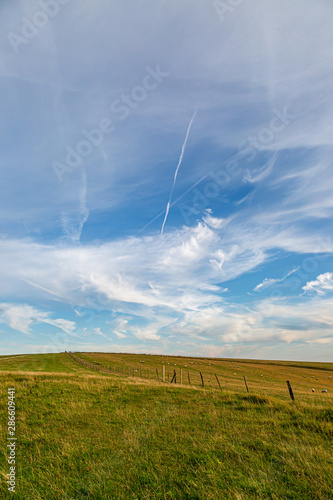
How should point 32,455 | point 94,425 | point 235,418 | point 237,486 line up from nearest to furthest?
point 237,486
point 32,455
point 94,425
point 235,418

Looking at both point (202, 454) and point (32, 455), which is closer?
point (202, 454)

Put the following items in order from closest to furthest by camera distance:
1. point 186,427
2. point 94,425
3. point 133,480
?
1. point 133,480
2. point 186,427
3. point 94,425

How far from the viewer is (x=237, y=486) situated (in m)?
5.25

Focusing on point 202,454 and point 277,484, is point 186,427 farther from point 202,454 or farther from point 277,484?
point 277,484

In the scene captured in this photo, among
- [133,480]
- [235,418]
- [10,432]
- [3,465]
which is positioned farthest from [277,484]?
[10,432]

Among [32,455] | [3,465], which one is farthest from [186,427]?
[3,465]

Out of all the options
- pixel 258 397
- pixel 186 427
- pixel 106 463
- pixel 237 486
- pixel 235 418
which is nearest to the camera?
pixel 237 486

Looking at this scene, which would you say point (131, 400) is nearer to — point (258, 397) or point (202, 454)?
point (258, 397)

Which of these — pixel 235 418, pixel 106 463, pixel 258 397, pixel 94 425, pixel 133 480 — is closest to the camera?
pixel 133 480

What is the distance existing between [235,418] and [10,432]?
872 cm

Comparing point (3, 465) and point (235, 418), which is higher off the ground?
point (3, 465)

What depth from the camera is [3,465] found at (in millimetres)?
6996

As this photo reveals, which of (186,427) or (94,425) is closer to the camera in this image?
(186,427)

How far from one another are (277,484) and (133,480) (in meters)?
3.02
